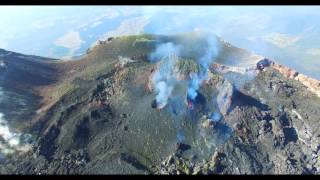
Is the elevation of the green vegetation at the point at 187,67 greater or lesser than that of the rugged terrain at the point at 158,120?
greater

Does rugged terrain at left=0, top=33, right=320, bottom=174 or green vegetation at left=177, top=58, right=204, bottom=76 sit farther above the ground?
green vegetation at left=177, top=58, right=204, bottom=76

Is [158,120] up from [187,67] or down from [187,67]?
down

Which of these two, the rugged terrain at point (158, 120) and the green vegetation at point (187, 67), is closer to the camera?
the rugged terrain at point (158, 120)

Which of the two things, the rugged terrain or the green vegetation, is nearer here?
the rugged terrain

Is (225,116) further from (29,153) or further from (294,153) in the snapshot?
(29,153)

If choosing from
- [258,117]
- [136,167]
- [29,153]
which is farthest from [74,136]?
[258,117]

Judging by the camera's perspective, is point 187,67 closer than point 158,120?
No
